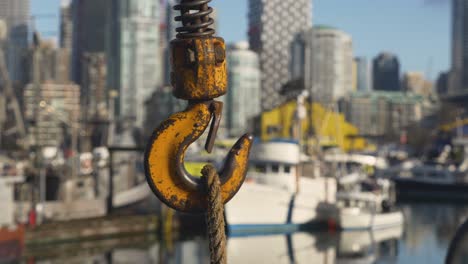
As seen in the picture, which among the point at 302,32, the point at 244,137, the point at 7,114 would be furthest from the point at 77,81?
the point at 244,137

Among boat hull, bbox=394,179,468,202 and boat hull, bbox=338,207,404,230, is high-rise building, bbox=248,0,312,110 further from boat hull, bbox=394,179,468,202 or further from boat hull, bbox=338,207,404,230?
boat hull, bbox=394,179,468,202

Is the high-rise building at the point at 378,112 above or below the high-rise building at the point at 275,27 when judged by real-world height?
below

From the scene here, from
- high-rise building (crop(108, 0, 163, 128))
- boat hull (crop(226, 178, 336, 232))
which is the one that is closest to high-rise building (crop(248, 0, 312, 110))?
boat hull (crop(226, 178, 336, 232))

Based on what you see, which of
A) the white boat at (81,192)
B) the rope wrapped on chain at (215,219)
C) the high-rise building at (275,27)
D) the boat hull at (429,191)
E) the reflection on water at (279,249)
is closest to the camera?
the rope wrapped on chain at (215,219)

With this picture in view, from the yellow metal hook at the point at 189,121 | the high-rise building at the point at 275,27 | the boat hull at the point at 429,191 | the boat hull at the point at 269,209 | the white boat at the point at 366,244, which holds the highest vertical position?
the high-rise building at the point at 275,27

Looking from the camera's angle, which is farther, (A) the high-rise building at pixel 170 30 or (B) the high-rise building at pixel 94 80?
(B) the high-rise building at pixel 94 80

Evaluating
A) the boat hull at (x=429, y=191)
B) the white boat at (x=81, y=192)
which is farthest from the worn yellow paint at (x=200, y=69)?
the boat hull at (x=429, y=191)

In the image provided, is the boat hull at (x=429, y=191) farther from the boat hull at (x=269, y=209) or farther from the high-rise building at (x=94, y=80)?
the high-rise building at (x=94, y=80)
